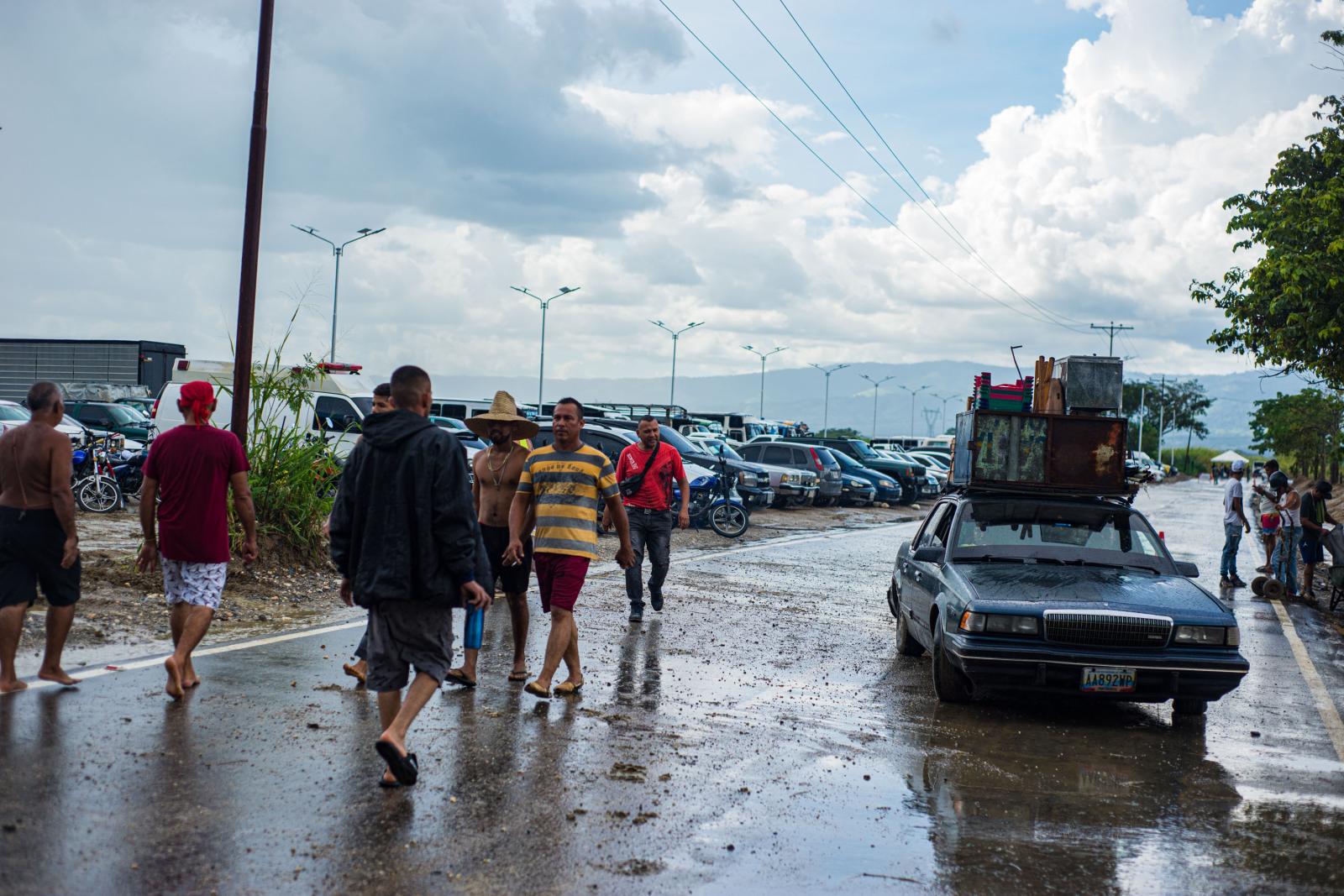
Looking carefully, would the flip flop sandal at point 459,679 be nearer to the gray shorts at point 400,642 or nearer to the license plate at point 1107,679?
the gray shorts at point 400,642

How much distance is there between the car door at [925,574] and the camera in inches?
351

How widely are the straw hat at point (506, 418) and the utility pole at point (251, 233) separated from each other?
4.84m

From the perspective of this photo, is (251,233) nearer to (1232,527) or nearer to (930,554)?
(930,554)

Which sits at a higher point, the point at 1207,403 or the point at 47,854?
the point at 1207,403

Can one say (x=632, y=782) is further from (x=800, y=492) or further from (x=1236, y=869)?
(x=800, y=492)

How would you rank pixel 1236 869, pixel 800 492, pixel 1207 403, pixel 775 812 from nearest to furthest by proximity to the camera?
pixel 1236 869 → pixel 775 812 → pixel 800 492 → pixel 1207 403

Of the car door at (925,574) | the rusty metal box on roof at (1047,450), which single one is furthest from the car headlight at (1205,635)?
the rusty metal box on roof at (1047,450)

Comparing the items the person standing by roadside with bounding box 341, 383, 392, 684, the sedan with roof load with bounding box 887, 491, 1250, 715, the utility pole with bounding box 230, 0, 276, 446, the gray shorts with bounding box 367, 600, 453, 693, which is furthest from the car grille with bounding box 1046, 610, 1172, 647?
the utility pole with bounding box 230, 0, 276, 446

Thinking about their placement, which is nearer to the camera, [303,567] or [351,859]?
[351,859]

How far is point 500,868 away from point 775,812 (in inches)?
56.6

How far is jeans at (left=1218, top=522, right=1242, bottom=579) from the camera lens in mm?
18312

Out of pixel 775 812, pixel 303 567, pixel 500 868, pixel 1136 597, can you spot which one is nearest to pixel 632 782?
pixel 775 812

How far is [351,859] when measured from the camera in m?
4.59

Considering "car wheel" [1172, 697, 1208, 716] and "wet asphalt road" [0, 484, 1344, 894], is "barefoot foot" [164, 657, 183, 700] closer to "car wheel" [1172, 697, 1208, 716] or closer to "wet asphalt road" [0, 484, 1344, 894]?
"wet asphalt road" [0, 484, 1344, 894]
